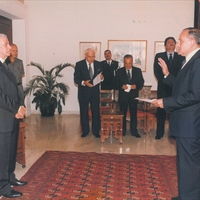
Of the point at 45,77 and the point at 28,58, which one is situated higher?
the point at 28,58

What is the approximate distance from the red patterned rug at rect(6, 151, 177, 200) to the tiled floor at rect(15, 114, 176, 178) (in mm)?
275

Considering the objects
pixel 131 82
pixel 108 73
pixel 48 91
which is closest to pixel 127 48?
pixel 108 73

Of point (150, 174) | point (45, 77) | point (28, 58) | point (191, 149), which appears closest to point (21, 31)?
point (28, 58)

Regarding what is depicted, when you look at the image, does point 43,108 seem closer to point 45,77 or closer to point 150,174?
point 45,77

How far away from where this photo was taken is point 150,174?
4.45m

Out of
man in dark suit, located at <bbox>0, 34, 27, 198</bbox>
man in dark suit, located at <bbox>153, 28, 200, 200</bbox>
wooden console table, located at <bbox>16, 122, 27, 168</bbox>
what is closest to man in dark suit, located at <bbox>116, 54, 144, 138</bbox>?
wooden console table, located at <bbox>16, 122, 27, 168</bbox>

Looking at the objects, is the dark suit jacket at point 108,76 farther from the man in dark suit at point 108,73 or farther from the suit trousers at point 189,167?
the suit trousers at point 189,167

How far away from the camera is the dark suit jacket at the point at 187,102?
2.90 m

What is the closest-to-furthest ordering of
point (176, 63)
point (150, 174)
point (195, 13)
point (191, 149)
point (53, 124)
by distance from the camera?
point (191, 149), point (150, 174), point (176, 63), point (53, 124), point (195, 13)

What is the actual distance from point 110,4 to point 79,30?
1.19 meters

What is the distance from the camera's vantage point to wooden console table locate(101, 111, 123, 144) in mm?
6019

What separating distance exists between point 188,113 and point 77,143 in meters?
3.45

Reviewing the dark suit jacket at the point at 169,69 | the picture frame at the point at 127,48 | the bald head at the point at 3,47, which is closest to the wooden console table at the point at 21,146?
the bald head at the point at 3,47

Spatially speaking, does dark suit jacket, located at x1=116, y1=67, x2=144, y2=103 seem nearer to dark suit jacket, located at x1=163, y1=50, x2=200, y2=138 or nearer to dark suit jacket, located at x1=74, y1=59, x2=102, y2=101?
dark suit jacket, located at x1=74, y1=59, x2=102, y2=101
